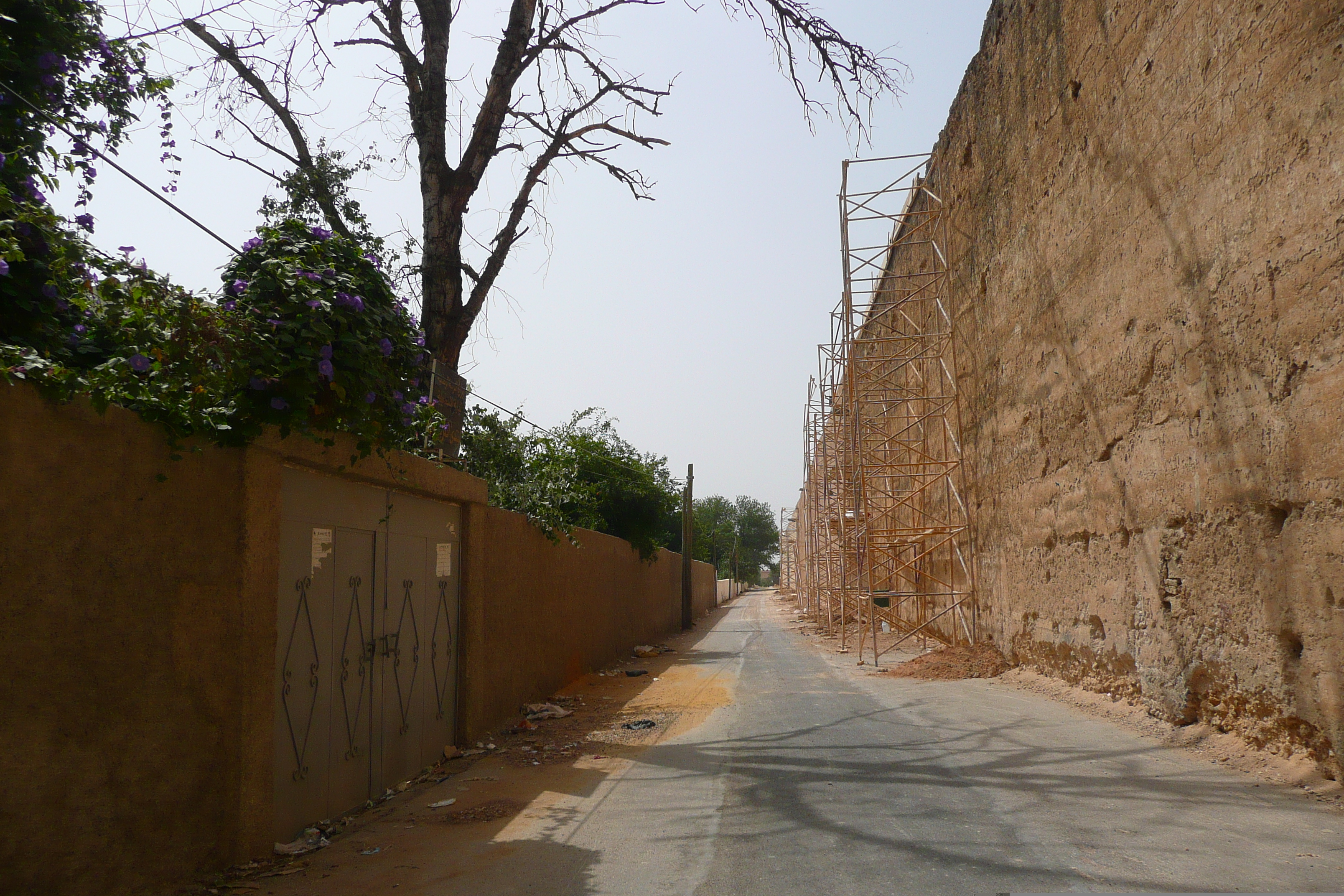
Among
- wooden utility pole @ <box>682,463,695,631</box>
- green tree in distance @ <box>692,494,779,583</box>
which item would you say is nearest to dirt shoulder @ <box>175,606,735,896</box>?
wooden utility pole @ <box>682,463,695,631</box>

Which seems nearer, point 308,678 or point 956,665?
point 308,678

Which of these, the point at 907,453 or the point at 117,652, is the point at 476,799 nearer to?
the point at 117,652

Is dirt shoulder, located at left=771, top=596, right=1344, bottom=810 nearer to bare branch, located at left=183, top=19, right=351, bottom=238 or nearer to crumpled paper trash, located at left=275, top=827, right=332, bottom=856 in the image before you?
crumpled paper trash, located at left=275, top=827, right=332, bottom=856

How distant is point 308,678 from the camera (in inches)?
206

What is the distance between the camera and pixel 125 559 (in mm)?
3775

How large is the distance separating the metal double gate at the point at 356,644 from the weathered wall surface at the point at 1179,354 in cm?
640

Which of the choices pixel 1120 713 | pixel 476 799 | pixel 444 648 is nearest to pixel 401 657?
pixel 444 648

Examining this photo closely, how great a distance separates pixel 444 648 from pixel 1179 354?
6.82m

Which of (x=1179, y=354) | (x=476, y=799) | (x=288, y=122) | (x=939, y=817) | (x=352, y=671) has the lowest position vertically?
(x=476, y=799)

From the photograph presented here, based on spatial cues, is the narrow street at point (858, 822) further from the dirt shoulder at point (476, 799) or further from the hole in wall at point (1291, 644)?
the hole in wall at point (1291, 644)

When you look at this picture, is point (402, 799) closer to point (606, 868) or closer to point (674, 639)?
point (606, 868)

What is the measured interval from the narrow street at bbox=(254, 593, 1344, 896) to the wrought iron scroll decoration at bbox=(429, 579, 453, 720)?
608 mm

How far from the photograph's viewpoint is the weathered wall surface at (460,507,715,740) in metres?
8.15

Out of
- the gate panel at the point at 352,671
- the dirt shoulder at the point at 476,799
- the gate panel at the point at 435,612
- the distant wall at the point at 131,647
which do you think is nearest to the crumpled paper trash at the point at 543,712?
the dirt shoulder at the point at 476,799
